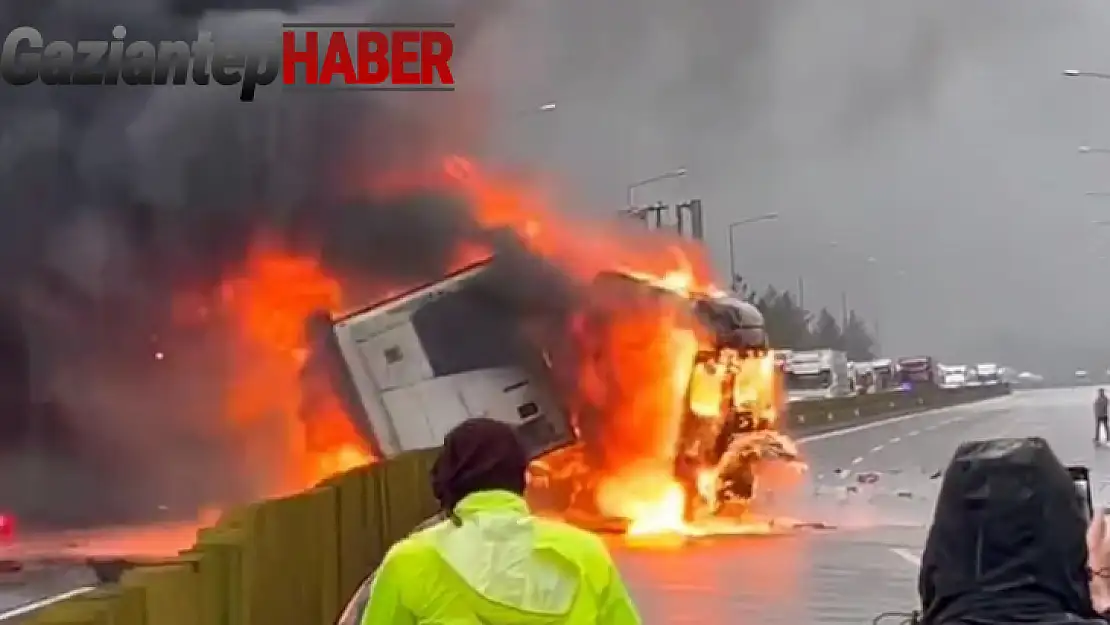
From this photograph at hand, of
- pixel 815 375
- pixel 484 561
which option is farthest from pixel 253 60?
pixel 484 561

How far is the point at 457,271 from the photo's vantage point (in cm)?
2048

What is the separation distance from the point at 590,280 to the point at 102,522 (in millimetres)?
6420

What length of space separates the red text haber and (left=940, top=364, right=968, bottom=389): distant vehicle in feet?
90.2

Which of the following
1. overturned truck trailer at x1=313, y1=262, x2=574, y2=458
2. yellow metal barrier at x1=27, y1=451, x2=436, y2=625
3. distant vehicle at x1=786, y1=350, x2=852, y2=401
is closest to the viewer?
yellow metal barrier at x1=27, y1=451, x2=436, y2=625

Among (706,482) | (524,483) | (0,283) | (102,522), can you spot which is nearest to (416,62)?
(0,283)

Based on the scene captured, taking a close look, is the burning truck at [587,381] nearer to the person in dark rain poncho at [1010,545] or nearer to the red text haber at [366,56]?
the red text haber at [366,56]

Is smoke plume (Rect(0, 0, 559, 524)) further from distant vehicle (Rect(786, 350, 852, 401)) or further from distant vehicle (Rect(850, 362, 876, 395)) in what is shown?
distant vehicle (Rect(850, 362, 876, 395))

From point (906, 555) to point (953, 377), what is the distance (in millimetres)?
38058

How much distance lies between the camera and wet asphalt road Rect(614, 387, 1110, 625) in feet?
39.8

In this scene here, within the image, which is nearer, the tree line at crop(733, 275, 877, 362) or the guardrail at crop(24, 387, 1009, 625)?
the guardrail at crop(24, 387, 1009, 625)

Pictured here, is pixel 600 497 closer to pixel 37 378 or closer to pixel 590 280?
pixel 590 280

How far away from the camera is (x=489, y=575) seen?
375cm

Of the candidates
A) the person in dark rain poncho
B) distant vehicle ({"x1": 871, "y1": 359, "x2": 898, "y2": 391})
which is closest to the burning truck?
the person in dark rain poncho

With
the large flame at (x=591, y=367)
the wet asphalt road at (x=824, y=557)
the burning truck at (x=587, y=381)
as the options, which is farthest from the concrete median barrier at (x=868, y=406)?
the burning truck at (x=587, y=381)
